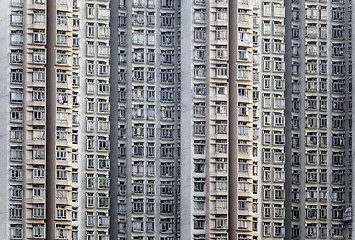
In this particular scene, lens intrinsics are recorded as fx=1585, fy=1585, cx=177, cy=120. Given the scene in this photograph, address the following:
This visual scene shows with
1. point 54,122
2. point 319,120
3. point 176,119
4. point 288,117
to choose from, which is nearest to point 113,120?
point 176,119

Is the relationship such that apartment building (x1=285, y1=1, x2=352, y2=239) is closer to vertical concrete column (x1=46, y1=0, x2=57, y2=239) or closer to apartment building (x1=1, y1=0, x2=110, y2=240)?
apartment building (x1=1, y1=0, x2=110, y2=240)

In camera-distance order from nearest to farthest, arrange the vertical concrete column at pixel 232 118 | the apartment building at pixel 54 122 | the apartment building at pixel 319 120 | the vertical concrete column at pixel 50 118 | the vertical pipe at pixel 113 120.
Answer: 1. the apartment building at pixel 54 122
2. the vertical concrete column at pixel 50 118
3. the vertical concrete column at pixel 232 118
4. the vertical pipe at pixel 113 120
5. the apartment building at pixel 319 120

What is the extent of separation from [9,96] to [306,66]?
18.5 m

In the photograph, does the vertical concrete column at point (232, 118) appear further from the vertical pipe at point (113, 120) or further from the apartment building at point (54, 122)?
the apartment building at point (54, 122)

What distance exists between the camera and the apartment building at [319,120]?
96500 mm

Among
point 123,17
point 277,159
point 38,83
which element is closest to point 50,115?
point 38,83

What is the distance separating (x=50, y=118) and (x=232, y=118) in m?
10.9

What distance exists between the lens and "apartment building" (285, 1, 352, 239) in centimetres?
9650

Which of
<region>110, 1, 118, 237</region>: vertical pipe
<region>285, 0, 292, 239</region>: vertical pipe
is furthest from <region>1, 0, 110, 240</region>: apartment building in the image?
<region>285, 0, 292, 239</region>: vertical pipe

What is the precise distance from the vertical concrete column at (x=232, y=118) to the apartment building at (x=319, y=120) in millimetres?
4037

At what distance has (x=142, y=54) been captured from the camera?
96.1 meters

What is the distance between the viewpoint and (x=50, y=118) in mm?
93500

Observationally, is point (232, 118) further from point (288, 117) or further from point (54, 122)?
point (54, 122)

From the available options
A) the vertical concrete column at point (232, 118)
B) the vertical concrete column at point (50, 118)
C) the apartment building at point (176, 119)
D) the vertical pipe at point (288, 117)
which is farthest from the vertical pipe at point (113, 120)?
the vertical pipe at point (288, 117)
